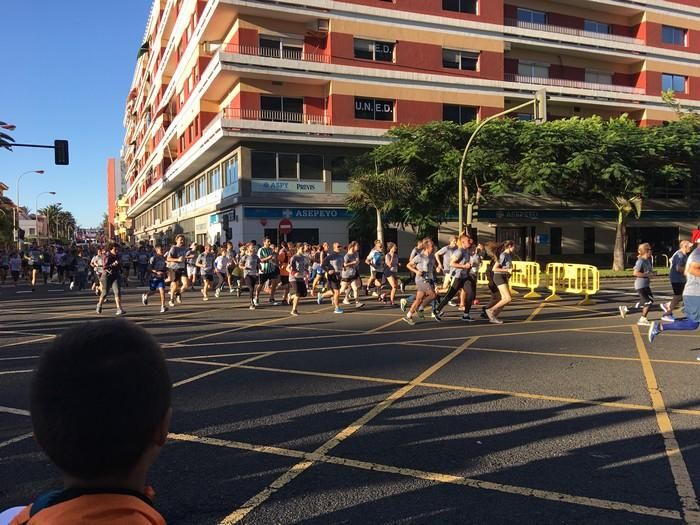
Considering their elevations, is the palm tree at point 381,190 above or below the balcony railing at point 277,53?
below

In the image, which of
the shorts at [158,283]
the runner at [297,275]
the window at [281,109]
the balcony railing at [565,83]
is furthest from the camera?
the balcony railing at [565,83]

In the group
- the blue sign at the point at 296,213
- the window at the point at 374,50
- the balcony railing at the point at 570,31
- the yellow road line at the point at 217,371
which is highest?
the balcony railing at the point at 570,31

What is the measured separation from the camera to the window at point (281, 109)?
28.5 metres

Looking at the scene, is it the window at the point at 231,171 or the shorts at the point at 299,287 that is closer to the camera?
the shorts at the point at 299,287

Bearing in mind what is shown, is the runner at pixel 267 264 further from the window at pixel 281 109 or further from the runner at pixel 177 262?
the window at pixel 281 109

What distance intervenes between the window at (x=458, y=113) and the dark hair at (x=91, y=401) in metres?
31.3

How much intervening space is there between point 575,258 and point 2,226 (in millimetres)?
43357

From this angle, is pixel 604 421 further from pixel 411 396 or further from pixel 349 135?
pixel 349 135

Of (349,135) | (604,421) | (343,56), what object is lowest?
(604,421)

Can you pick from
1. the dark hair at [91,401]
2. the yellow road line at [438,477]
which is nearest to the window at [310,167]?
the yellow road line at [438,477]

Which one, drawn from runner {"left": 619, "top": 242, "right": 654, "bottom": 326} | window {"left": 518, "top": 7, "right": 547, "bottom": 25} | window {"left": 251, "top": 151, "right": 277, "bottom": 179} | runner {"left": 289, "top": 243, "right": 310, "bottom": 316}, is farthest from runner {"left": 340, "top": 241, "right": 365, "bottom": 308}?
window {"left": 518, "top": 7, "right": 547, "bottom": 25}

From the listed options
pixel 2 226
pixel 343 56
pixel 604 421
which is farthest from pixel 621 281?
pixel 2 226

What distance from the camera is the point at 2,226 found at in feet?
152

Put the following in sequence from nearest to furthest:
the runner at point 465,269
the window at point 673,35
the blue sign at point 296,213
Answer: the runner at point 465,269 → the blue sign at point 296,213 → the window at point 673,35
